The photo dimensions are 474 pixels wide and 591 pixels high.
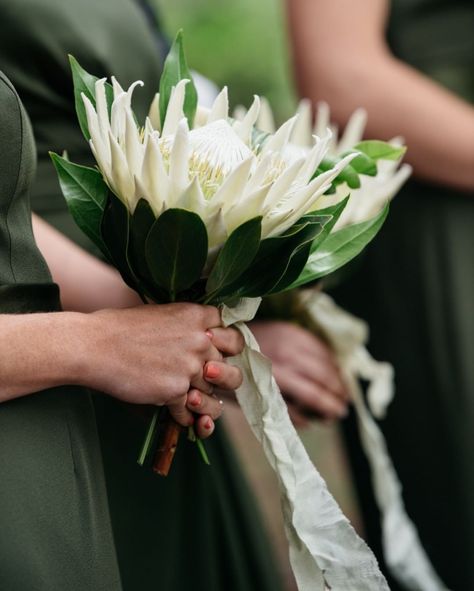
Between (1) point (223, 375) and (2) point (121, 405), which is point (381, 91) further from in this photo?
(1) point (223, 375)

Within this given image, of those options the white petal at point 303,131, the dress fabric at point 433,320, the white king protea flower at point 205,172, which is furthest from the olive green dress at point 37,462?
the dress fabric at point 433,320

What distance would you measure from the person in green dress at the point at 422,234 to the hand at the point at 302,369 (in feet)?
0.88

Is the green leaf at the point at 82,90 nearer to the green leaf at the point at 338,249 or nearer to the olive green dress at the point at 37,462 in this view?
the olive green dress at the point at 37,462

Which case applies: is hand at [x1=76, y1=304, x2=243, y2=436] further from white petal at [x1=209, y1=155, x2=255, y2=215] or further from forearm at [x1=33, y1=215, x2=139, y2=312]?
forearm at [x1=33, y1=215, x2=139, y2=312]

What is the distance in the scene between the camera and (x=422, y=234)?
2021mm

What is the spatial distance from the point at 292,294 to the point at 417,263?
0.53 meters

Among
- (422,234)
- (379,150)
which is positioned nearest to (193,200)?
(379,150)

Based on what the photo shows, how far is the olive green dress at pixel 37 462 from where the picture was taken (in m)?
0.92

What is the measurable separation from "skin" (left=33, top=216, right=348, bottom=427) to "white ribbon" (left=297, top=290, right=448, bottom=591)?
0.03 m

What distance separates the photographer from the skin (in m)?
1.38

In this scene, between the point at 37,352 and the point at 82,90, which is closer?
the point at 37,352

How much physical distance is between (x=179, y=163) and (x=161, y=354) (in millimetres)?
215

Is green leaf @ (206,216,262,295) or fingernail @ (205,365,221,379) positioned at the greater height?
green leaf @ (206,216,262,295)

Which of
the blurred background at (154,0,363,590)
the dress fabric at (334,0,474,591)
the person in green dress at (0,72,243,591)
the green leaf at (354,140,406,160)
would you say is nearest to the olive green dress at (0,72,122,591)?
the person in green dress at (0,72,243,591)
